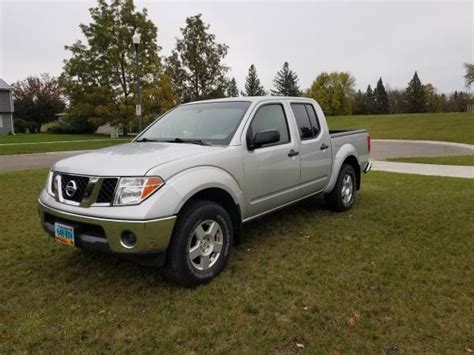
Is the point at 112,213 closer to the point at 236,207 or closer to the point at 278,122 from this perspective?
the point at 236,207

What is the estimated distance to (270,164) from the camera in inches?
175

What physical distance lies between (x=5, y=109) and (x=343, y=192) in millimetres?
43305

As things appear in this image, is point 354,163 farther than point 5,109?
No

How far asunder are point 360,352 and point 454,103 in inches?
3543

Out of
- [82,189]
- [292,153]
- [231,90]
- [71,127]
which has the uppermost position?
[231,90]

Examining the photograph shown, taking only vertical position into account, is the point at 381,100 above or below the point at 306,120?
above

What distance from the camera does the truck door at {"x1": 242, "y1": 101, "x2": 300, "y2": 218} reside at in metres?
4.21

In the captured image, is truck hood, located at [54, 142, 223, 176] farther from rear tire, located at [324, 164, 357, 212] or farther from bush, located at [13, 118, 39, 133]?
bush, located at [13, 118, 39, 133]

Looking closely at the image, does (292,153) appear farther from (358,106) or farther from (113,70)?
(358,106)

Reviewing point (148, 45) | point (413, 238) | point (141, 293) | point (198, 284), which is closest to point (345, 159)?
point (413, 238)

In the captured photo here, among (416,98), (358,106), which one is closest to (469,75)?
(416,98)

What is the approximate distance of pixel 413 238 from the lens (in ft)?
16.2

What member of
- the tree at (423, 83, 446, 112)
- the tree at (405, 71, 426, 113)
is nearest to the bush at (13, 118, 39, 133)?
the tree at (405, 71, 426, 113)

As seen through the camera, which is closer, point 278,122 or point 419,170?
point 278,122
